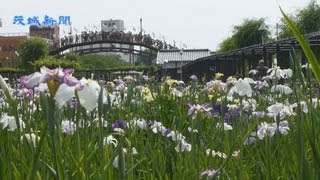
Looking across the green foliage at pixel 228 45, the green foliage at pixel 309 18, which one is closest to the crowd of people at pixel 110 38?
the green foliage at pixel 228 45

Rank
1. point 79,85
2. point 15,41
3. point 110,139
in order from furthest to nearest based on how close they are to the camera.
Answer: point 15,41
point 110,139
point 79,85

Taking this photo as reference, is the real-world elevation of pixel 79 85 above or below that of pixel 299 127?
above

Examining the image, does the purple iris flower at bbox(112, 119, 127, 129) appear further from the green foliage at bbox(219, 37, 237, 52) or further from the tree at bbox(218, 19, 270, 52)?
the green foliage at bbox(219, 37, 237, 52)

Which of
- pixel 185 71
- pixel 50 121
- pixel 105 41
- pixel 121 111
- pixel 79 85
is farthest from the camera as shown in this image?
pixel 105 41

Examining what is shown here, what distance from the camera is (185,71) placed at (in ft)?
76.1

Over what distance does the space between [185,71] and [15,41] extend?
68.5 m

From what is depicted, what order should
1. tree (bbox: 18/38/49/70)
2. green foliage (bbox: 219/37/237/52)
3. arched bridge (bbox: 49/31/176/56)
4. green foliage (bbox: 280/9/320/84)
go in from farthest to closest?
arched bridge (bbox: 49/31/176/56)
tree (bbox: 18/38/49/70)
green foliage (bbox: 219/37/237/52)
green foliage (bbox: 280/9/320/84)

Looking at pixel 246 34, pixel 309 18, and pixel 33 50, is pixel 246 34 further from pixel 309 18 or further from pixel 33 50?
pixel 33 50

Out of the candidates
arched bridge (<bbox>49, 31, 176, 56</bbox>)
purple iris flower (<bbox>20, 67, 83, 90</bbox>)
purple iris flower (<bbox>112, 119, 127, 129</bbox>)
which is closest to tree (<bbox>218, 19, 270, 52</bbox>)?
arched bridge (<bbox>49, 31, 176, 56</bbox>)

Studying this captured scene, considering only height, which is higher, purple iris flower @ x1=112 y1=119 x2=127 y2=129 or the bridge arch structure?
the bridge arch structure

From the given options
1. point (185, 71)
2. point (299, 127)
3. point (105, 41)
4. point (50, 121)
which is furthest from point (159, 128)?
point (105, 41)

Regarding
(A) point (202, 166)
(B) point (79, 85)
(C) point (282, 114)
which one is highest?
(B) point (79, 85)

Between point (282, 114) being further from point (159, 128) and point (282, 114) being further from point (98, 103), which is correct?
point (98, 103)

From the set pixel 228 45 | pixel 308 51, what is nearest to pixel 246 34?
pixel 228 45
